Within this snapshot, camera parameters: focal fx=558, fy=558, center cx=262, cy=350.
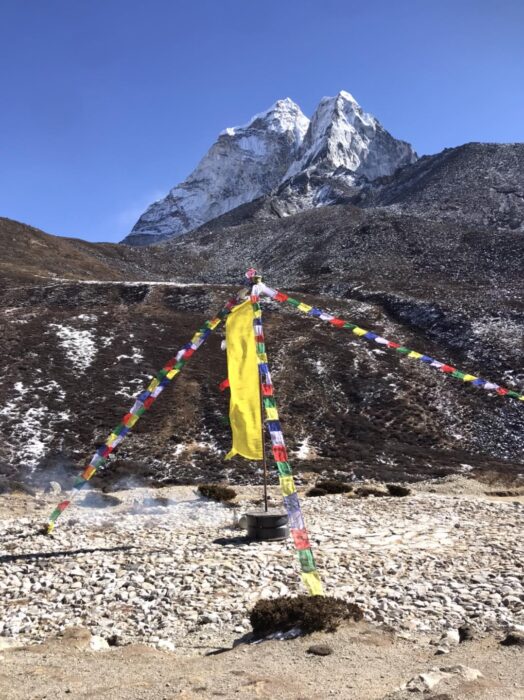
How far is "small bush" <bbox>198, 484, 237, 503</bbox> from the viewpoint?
22016mm

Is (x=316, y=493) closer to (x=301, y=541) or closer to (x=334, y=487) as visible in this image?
(x=334, y=487)

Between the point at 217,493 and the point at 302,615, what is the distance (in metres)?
12.8

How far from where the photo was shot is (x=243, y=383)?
14.2 meters

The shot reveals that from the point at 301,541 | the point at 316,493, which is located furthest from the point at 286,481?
the point at 316,493

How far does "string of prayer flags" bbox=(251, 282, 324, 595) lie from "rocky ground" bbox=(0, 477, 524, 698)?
1.23 meters

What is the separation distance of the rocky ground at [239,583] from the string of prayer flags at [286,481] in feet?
4.03

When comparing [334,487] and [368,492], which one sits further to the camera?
[334,487]

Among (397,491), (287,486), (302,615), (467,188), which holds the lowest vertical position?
(302,615)

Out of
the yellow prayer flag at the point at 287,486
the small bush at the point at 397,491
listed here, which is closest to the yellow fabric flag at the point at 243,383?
the yellow prayer flag at the point at 287,486

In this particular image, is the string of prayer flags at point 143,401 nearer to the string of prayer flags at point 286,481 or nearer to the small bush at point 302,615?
the string of prayer flags at point 286,481

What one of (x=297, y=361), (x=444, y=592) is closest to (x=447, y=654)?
(x=444, y=592)

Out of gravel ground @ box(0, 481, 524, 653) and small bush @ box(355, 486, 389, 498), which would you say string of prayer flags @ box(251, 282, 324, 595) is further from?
small bush @ box(355, 486, 389, 498)

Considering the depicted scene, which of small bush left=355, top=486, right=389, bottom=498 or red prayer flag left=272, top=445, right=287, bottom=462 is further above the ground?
red prayer flag left=272, top=445, right=287, bottom=462

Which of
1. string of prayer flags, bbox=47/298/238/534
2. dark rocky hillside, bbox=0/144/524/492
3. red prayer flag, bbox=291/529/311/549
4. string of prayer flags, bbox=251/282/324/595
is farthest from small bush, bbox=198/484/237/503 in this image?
red prayer flag, bbox=291/529/311/549
